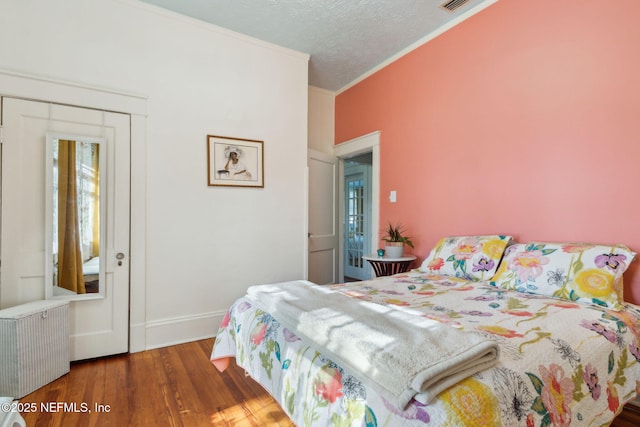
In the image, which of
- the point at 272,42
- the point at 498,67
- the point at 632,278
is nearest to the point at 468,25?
the point at 498,67

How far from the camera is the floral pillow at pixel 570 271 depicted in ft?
5.50

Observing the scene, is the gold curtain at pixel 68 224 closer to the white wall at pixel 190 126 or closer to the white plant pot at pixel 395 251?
the white wall at pixel 190 126

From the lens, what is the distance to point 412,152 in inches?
129

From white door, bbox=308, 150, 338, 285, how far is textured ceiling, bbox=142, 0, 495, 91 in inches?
49.6

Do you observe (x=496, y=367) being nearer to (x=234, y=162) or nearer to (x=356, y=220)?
(x=234, y=162)

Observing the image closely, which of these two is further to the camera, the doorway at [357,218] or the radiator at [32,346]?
the doorway at [357,218]

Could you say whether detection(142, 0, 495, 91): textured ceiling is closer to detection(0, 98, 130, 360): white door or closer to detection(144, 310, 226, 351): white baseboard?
detection(0, 98, 130, 360): white door

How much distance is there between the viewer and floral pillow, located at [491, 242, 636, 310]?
168cm

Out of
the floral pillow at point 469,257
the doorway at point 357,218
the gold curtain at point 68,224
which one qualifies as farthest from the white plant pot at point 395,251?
the gold curtain at point 68,224

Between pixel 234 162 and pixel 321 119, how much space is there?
1710 mm

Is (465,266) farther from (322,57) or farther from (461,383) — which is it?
(322,57)

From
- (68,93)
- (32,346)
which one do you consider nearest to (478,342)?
(32,346)

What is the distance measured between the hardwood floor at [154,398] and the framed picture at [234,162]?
5.23 ft

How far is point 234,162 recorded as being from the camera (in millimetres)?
3084
